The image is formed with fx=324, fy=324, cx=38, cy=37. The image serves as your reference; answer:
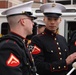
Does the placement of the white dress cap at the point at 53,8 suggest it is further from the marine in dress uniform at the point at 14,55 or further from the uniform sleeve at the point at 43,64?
the marine in dress uniform at the point at 14,55

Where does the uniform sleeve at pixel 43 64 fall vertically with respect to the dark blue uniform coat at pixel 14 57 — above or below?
below

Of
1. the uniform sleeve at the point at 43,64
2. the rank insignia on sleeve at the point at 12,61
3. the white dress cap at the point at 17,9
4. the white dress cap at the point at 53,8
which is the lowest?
the uniform sleeve at the point at 43,64

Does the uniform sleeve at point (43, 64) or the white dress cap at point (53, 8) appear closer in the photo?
the uniform sleeve at point (43, 64)

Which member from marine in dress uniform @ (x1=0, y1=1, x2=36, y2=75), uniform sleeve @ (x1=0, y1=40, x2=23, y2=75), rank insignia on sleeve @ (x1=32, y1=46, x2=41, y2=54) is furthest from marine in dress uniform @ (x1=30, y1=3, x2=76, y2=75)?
uniform sleeve @ (x1=0, y1=40, x2=23, y2=75)

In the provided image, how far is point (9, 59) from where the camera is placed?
2.28 metres

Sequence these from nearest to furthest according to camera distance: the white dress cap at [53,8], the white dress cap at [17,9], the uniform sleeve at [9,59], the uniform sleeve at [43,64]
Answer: the uniform sleeve at [9,59] → the white dress cap at [17,9] → the uniform sleeve at [43,64] → the white dress cap at [53,8]

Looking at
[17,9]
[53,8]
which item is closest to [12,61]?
[17,9]

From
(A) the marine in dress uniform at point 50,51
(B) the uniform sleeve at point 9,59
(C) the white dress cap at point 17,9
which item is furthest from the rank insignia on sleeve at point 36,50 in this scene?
(B) the uniform sleeve at point 9,59

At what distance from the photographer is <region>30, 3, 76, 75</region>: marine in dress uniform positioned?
320 centimetres

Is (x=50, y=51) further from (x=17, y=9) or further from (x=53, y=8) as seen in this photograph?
(x=17, y=9)

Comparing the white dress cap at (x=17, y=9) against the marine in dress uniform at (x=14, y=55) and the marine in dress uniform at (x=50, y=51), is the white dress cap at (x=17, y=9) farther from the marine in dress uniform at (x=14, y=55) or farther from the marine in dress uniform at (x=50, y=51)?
the marine in dress uniform at (x=50, y=51)

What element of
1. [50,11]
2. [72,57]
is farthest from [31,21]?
[50,11]

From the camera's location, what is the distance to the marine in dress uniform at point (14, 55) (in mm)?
2270

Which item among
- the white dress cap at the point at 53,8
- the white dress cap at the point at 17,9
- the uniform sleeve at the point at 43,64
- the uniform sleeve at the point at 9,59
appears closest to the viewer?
the uniform sleeve at the point at 9,59
